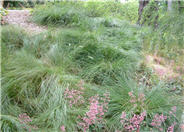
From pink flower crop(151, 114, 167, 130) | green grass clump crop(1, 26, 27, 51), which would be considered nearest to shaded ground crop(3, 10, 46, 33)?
green grass clump crop(1, 26, 27, 51)

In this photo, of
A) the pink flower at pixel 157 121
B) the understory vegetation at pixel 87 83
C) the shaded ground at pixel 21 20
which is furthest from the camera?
the shaded ground at pixel 21 20

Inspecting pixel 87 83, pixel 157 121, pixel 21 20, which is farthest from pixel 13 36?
pixel 157 121

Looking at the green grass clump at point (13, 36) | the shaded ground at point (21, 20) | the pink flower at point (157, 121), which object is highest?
the shaded ground at point (21, 20)

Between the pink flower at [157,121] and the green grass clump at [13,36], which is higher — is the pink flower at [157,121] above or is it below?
below

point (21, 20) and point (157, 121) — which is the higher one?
point (21, 20)

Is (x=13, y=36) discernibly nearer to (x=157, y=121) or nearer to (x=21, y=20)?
(x=21, y=20)

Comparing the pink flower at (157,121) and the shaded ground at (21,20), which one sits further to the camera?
the shaded ground at (21,20)

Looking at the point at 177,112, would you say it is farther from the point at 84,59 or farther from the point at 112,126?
the point at 84,59

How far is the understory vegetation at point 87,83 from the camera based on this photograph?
160 cm

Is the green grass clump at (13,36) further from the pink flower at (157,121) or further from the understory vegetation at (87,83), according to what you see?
→ the pink flower at (157,121)

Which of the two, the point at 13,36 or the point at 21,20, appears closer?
the point at 13,36

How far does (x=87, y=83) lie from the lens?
2.12 meters

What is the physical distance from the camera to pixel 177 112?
5.70ft

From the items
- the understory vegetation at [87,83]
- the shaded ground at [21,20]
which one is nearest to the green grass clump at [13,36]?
the understory vegetation at [87,83]
